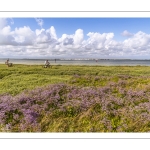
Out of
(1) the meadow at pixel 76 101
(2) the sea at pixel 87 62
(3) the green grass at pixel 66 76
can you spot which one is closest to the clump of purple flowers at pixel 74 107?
(1) the meadow at pixel 76 101

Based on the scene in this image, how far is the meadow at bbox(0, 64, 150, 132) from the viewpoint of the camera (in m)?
6.54

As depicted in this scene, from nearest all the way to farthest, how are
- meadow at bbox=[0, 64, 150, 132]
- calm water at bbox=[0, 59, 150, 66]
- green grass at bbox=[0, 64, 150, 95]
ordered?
meadow at bbox=[0, 64, 150, 132]
green grass at bbox=[0, 64, 150, 95]
calm water at bbox=[0, 59, 150, 66]

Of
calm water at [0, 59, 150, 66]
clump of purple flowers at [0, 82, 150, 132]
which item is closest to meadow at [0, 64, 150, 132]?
clump of purple flowers at [0, 82, 150, 132]

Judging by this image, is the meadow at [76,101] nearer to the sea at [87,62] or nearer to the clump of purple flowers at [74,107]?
the clump of purple flowers at [74,107]

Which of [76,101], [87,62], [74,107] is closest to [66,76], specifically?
[87,62]

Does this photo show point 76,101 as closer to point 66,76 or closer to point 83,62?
point 83,62

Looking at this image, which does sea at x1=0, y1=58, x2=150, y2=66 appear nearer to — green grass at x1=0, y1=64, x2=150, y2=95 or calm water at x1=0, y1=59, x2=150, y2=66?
calm water at x1=0, y1=59, x2=150, y2=66

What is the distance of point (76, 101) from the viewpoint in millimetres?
7480

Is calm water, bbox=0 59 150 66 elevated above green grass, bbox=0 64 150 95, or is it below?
above

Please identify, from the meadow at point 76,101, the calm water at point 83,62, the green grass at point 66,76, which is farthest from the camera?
the calm water at point 83,62

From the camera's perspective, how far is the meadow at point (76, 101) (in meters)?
6.54

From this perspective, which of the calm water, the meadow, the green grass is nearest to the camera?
the meadow

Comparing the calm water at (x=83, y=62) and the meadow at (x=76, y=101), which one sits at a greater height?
the calm water at (x=83, y=62)
